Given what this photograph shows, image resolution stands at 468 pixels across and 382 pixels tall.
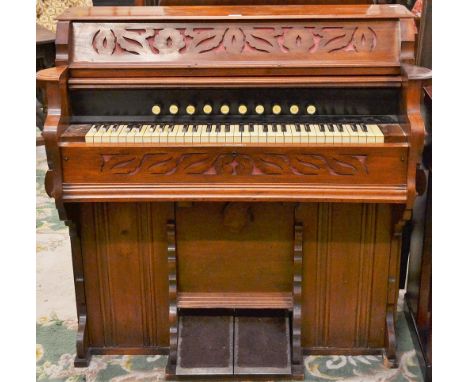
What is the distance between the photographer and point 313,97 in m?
2.31

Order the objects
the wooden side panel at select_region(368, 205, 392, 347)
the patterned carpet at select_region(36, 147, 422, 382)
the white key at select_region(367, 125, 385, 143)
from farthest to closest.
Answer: the patterned carpet at select_region(36, 147, 422, 382), the wooden side panel at select_region(368, 205, 392, 347), the white key at select_region(367, 125, 385, 143)

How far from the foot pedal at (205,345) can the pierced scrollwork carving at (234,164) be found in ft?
2.56

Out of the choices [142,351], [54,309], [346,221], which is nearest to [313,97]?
[346,221]

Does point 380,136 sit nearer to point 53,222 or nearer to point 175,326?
point 175,326

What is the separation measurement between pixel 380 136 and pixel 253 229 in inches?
26.0

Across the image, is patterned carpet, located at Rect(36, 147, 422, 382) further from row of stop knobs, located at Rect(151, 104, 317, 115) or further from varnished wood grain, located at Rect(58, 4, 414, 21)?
varnished wood grain, located at Rect(58, 4, 414, 21)

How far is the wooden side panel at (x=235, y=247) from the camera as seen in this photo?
8.21 feet

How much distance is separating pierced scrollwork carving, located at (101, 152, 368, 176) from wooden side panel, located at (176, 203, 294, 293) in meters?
0.28

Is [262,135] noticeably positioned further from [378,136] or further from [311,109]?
[378,136]

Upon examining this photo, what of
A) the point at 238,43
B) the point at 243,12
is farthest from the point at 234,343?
the point at 243,12

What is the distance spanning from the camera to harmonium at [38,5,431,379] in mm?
2193

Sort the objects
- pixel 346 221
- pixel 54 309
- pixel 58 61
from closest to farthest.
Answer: pixel 58 61, pixel 346 221, pixel 54 309

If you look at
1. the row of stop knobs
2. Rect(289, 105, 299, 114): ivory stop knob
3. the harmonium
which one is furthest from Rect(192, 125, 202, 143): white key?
Rect(289, 105, 299, 114): ivory stop knob

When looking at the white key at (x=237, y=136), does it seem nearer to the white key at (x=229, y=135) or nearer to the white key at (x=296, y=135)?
the white key at (x=229, y=135)
